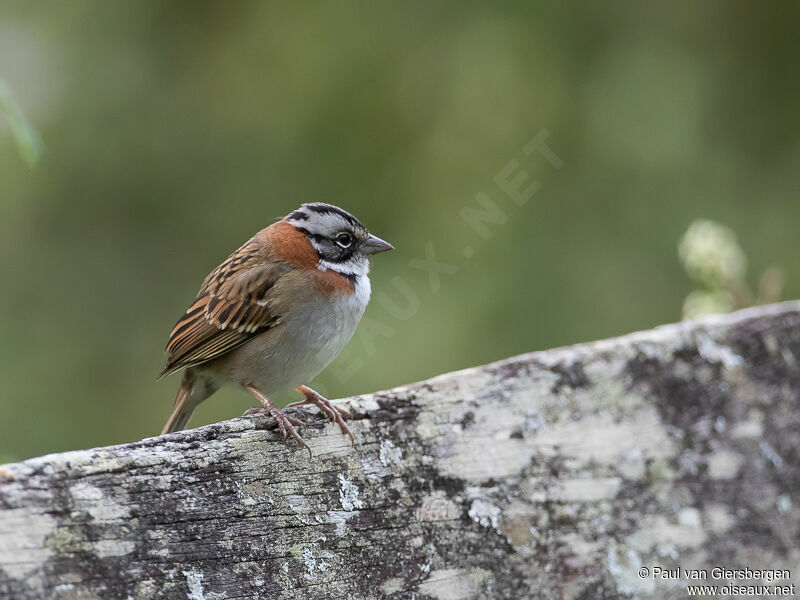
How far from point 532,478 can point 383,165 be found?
10.0ft

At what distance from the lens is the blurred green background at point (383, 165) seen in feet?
14.2

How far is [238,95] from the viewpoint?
16.0 ft

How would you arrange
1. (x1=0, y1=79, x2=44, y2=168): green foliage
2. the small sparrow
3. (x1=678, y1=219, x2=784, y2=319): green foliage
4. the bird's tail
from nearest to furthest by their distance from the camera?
1. (x1=0, y1=79, x2=44, y2=168): green foliage
2. (x1=678, y1=219, x2=784, y2=319): green foliage
3. the small sparrow
4. the bird's tail

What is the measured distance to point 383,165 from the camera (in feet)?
15.6

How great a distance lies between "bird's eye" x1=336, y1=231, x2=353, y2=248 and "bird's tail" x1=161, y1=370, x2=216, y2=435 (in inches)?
25.0

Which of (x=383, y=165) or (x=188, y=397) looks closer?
(x=188, y=397)

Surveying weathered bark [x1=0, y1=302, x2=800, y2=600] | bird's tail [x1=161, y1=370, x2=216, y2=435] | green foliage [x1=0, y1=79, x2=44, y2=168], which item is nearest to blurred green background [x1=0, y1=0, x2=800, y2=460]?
bird's tail [x1=161, y1=370, x2=216, y2=435]

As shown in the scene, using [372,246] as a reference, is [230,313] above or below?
Result: below

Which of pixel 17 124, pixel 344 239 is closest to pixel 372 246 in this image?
pixel 344 239

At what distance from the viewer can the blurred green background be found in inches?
170

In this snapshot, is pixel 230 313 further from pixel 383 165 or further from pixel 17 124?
pixel 383 165

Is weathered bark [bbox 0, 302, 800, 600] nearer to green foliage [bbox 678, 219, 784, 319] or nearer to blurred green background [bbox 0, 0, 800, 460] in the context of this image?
green foliage [bbox 678, 219, 784, 319]

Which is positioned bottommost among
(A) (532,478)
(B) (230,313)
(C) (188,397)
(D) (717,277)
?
(A) (532,478)

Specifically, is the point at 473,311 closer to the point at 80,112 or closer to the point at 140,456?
the point at 80,112
